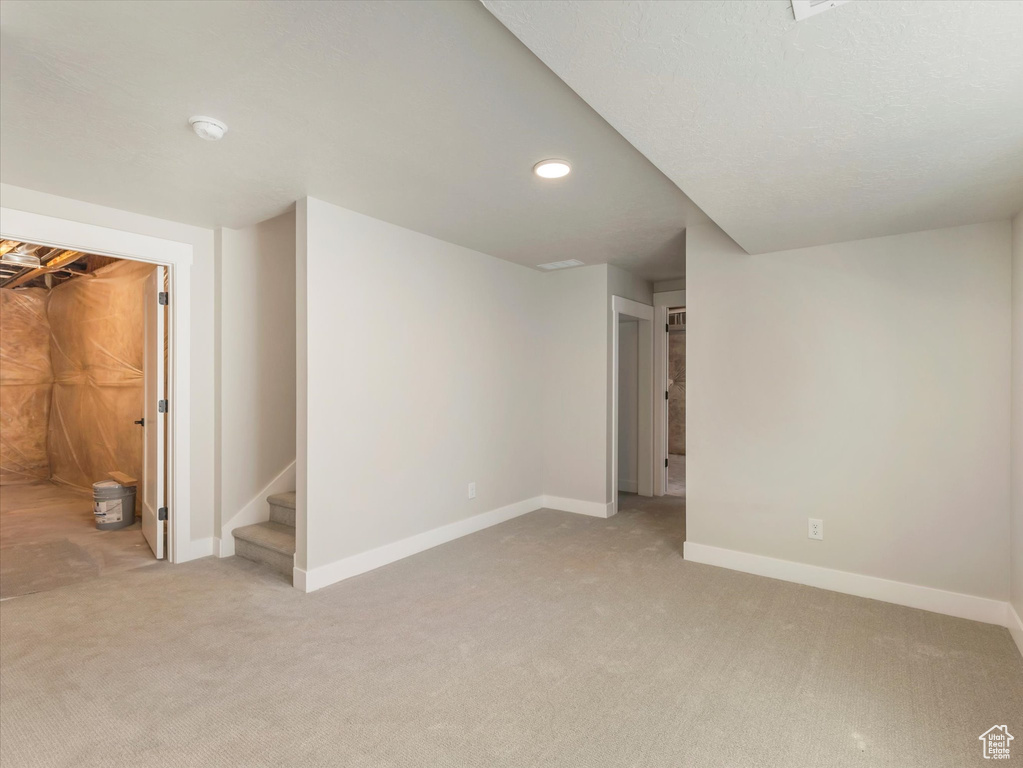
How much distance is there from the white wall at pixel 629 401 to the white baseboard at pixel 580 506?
1.09 m

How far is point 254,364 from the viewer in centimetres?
392

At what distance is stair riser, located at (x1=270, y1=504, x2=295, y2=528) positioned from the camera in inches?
148

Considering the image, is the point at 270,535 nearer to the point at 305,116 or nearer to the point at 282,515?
the point at 282,515

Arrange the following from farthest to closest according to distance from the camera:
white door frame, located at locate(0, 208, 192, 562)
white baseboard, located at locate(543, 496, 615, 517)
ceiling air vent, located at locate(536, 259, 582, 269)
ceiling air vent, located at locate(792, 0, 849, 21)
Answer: white baseboard, located at locate(543, 496, 615, 517) → ceiling air vent, located at locate(536, 259, 582, 269) → white door frame, located at locate(0, 208, 192, 562) → ceiling air vent, located at locate(792, 0, 849, 21)

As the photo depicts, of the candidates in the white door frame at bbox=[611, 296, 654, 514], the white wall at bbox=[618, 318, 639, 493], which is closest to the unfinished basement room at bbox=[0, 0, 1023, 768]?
the white door frame at bbox=[611, 296, 654, 514]

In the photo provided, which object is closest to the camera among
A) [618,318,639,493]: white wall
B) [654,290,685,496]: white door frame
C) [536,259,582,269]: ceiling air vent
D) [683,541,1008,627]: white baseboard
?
[683,541,1008,627]: white baseboard

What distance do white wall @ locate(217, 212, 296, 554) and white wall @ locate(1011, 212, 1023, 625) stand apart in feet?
13.9

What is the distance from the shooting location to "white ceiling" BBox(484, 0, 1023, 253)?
1.20 m

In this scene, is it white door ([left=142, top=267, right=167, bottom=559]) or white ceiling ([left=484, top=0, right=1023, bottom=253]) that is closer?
white ceiling ([left=484, top=0, right=1023, bottom=253])

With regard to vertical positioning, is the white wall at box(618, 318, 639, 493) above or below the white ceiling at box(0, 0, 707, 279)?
below

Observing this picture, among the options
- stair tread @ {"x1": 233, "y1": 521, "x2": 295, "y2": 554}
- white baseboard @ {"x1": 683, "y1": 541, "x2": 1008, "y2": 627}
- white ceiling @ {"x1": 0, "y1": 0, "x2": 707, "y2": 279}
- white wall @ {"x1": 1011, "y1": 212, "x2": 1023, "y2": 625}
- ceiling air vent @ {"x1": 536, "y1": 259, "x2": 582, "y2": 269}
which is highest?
ceiling air vent @ {"x1": 536, "y1": 259, "x2": 582, "y2": 269}

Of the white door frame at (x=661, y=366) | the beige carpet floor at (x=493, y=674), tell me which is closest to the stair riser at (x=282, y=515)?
the beige carpet floor at (x=493, y=674)

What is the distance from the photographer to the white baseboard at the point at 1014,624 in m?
2.40

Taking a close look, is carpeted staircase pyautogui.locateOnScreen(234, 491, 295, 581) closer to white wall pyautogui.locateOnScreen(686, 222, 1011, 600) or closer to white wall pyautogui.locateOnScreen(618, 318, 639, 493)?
white wall pyautogui.locateOnScreen(686, 222, 1011, 600)
